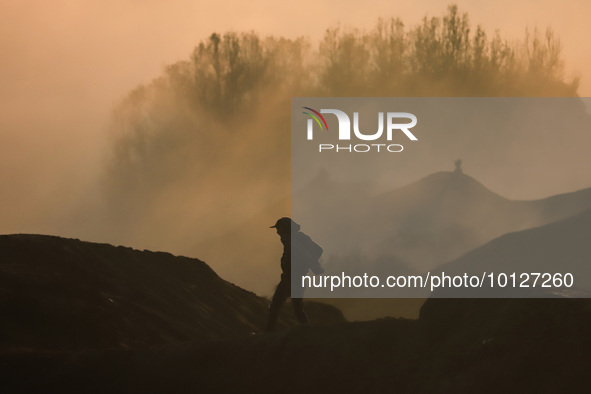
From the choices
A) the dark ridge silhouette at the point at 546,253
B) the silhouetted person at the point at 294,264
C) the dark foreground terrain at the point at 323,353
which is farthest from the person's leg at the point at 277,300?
the dark ridge silhouette at the point at 546,253

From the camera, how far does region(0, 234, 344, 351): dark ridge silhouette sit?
62.3ft

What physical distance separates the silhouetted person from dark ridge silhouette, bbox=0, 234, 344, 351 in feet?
15.6

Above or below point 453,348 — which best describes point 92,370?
below

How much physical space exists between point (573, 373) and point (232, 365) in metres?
5.40

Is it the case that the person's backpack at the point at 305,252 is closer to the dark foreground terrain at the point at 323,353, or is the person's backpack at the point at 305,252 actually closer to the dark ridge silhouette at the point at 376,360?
the dark foreground terrain at the point at 323,353

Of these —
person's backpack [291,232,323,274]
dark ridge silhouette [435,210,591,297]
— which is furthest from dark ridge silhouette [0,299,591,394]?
dark ridge silhouette [435,210,591,297]

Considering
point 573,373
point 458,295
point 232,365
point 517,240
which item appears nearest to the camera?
point 573,373

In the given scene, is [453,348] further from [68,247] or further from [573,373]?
[68,247]

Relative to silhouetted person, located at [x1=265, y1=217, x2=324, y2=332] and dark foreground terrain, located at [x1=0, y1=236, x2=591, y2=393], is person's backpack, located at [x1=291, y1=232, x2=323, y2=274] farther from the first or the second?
dark foreground terrain, located at [x1=0, y1=236, x2=591, y2=393]

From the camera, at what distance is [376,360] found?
1202cm

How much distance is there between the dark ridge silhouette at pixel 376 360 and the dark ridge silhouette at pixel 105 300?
3.27 meters

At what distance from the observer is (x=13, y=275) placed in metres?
20.8

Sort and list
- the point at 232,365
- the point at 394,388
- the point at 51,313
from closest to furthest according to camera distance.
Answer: the point at 394,388, the point at 232,365, the point at 51,313

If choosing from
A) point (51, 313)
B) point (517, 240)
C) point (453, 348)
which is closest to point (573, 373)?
point (453, 348)
